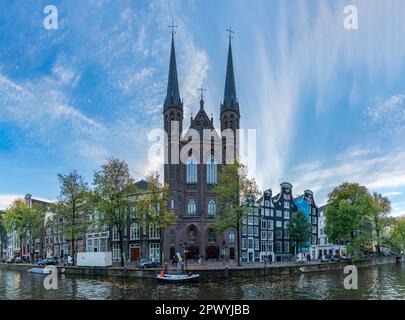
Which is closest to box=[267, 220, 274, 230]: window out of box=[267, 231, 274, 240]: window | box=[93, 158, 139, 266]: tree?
box=[267, 231, 274, 240]: window

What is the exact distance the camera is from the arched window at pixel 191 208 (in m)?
66.6

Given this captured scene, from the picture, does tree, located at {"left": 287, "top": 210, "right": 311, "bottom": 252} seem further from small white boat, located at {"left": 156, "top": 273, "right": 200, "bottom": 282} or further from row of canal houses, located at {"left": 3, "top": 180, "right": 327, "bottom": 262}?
small white boat, located at {"left": 156, "top": 273, "right": 200, "bottom": 282}

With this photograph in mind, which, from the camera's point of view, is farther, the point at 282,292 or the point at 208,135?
the point at 208,135

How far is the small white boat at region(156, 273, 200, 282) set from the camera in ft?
120

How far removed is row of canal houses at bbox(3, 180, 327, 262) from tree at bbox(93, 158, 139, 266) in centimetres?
1067

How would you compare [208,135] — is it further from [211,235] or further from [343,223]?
[343,223]

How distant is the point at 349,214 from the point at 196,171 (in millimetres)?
26569

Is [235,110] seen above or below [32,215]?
above

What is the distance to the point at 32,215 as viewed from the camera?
238ft

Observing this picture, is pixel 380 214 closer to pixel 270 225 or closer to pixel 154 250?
pixel 270 225

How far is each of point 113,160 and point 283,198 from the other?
39.2 m

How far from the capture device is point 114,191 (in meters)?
49.8
